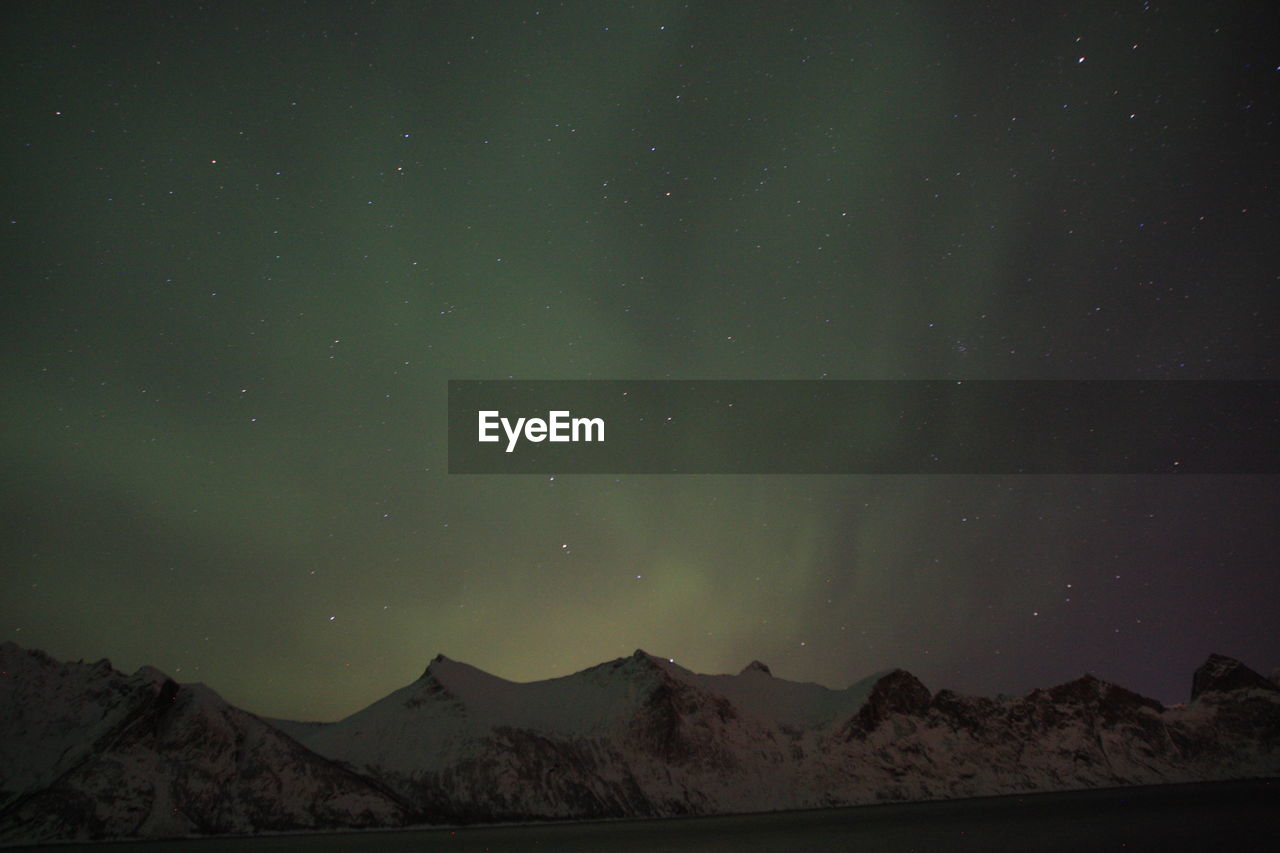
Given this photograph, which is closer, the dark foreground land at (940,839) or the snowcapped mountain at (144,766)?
the dark foreground land at (940,839)

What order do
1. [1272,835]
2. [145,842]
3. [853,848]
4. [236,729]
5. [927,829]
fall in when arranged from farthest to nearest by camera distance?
[236,729] < [145,842] < [927,829] < [853,848] < [1272,835]

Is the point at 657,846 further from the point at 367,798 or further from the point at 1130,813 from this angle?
the point at 367,798

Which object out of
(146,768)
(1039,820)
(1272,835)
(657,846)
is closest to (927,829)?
(1039,820)

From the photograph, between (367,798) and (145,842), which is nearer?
(145,842)

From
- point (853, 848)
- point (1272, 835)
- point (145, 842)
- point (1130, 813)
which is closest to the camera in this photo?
point (1272, 835)

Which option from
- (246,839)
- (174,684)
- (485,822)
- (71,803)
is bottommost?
(485,822)

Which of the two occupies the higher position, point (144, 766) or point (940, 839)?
point (940, 839)

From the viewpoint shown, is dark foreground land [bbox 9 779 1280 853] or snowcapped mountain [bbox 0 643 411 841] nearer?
dark foreground land [bbox 9 779 1280 853]

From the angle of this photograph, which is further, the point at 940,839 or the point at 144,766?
the point at 144,766
